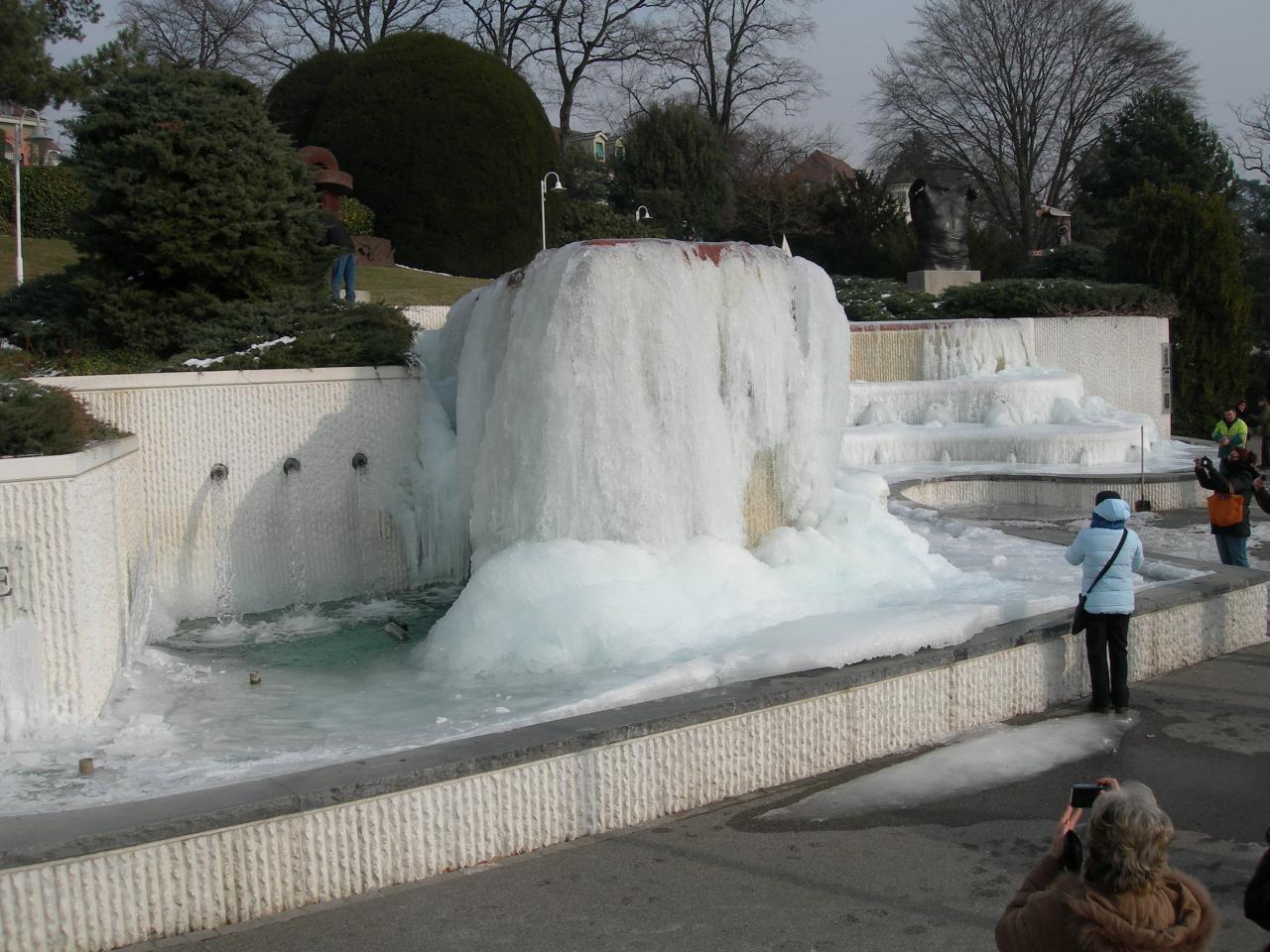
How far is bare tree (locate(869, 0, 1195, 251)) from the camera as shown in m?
36.0

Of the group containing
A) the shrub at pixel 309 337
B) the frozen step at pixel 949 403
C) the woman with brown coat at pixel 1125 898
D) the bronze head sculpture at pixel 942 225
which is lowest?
the woman with brown coat at pixel 1125 898

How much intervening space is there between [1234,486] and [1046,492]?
500 centimetres

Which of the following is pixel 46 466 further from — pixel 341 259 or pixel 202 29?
pixel 202 29

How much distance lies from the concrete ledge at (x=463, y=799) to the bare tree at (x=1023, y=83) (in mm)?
33943

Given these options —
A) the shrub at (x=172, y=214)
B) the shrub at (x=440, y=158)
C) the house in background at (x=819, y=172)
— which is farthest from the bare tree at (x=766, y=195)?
the shrub at (x=172, y=214)

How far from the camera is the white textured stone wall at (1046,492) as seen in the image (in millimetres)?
13469

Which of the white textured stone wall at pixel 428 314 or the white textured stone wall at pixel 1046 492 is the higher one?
the white textured stone wall at pixel 428 314

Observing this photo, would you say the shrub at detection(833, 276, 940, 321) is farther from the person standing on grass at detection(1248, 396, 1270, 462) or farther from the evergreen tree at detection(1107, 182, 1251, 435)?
the person standing on grass at detection(1248, 396, 1270, 462)

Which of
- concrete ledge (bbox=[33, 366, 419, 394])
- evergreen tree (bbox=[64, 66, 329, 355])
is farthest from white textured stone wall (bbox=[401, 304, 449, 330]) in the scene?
concrete ledge (bbox=[33, 366, 419, 394])

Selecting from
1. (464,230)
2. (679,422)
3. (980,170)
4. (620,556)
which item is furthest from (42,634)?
(980,170)

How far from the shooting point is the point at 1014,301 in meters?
20.7

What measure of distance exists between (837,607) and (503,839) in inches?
131

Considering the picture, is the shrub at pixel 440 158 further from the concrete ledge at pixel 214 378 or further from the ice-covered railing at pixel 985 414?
the concrete ledge at pixel 214 378

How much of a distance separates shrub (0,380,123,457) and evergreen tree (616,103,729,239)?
30784mm
